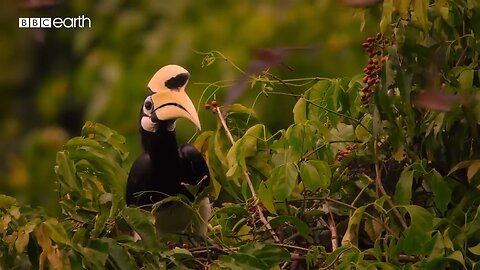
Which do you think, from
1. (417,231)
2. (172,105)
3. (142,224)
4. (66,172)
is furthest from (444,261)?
(172,105)

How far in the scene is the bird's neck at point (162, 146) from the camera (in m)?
1.62

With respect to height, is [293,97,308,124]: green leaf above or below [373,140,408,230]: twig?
above

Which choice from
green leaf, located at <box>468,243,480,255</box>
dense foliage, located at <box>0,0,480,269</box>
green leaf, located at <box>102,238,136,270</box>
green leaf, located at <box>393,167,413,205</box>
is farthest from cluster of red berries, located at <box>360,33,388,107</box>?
green leaf, located at <box>102,238,136,270</box>

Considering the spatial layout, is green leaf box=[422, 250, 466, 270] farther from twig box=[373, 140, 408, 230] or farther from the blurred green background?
the blurred green background

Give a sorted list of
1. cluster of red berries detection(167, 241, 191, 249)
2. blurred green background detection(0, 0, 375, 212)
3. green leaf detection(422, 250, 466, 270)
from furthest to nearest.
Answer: blurred green background detection(0, 0, 375, 212)
cluster of red berries detection(167, 241, 191, 249)
green leaf detection(422, 250, 466, 270)

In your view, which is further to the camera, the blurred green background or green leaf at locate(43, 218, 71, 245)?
the blurred green background

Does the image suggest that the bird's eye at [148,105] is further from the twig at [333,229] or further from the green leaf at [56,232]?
the green leaf at [56,232]

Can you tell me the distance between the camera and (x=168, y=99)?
157cm

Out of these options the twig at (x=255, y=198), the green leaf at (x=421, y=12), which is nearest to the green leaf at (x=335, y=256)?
the twig at (x=255, y=198)

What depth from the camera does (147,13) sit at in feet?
6.64

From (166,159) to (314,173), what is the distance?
415 millimetres

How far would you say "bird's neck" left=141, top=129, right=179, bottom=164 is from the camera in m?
1.62

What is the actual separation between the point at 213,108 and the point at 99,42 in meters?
0.79

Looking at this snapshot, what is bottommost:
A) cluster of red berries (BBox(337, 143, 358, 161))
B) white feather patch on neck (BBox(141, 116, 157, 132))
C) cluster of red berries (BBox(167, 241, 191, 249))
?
cluster of red berries (BBox(167, 241, 191, 249))
